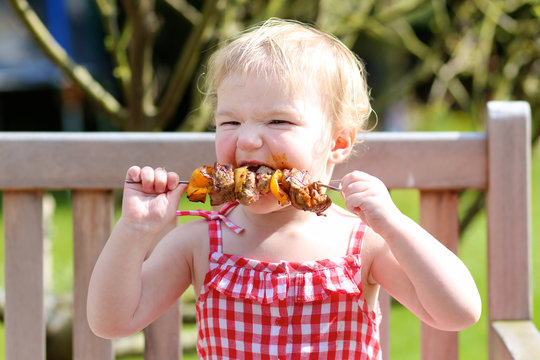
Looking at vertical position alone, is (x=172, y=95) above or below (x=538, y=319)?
above

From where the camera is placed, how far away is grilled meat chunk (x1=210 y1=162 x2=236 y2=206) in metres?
1.47

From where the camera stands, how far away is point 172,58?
33.7 feet

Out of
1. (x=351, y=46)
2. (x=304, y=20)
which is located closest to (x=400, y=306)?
(x=351, y=46)

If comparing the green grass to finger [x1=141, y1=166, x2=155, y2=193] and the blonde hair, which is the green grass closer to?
finger [x1=141, y1=166, x2=155, y2=193]

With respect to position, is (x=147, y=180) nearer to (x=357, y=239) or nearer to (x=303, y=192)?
(x=303, y=192)

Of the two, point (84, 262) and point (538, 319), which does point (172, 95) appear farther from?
point (538, 319)

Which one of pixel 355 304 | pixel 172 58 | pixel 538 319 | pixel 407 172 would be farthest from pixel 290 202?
pixel 172 58

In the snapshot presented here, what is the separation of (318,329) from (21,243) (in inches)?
31.0

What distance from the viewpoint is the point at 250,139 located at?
4.87 ft

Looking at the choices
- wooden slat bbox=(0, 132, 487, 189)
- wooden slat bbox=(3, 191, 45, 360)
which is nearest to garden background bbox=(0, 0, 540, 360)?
wooden slat bbox=(0, 132, 487, 189)

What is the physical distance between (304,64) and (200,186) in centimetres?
35

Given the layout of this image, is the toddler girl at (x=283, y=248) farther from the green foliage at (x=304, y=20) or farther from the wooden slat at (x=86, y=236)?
the green foliage at (x=304, y=20)

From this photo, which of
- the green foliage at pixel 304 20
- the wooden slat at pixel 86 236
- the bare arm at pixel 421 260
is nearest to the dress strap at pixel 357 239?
the bare arm at pixel 421 260

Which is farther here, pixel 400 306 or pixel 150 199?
pixel 400 306
